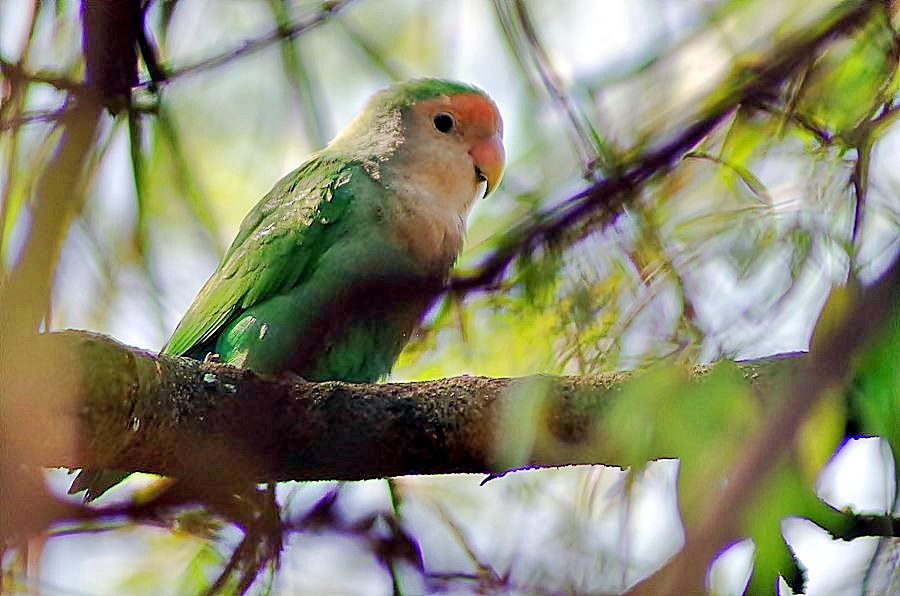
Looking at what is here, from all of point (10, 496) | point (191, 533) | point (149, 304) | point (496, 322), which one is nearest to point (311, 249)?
point (149, 304)

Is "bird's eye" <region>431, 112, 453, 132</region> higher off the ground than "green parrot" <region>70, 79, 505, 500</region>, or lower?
higher

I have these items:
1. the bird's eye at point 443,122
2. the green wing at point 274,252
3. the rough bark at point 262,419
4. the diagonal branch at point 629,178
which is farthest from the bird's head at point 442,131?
the diagonal branch at point 629,178

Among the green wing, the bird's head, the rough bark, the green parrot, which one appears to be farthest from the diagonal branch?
the bird's head

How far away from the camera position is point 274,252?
3.12 m

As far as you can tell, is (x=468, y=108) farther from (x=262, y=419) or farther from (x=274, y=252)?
(x=262, y=419)

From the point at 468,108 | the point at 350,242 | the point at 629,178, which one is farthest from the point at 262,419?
the point at 468,108

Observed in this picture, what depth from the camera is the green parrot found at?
9.73 ft

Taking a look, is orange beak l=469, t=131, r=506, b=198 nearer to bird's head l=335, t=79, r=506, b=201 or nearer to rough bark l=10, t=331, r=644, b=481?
bird's head l=335, t=79, r=506, b=201

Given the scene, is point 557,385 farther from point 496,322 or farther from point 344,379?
point 344,379

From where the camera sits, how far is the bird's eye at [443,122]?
348 centimetres

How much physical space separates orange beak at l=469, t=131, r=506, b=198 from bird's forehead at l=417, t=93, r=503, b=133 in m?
0.05

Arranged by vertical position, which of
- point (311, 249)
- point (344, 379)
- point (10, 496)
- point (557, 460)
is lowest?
point (10, 496)

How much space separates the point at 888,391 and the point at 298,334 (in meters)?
1.90

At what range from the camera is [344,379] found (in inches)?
122
